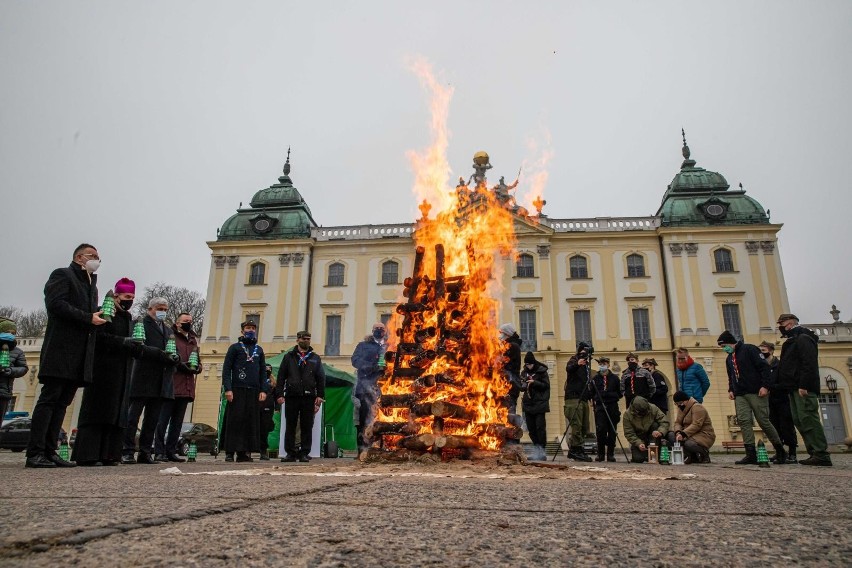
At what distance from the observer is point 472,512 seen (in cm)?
225

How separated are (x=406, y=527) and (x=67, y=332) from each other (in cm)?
479

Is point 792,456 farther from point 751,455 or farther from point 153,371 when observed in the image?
point 153,371

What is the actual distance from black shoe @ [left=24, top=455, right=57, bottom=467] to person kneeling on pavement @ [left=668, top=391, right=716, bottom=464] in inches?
315

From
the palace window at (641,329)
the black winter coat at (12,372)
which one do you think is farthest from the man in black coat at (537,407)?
the palace window at (641,329)

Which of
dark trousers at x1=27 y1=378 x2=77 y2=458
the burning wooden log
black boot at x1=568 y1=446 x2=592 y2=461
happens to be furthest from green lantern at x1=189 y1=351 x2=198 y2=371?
black boot at x1=568 y1=446 x2=592 y2=461

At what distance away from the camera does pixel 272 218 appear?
3722 centimetres

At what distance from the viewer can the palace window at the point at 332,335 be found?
34000 mm

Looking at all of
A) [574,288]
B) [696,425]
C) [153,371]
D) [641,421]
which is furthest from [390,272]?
[153,371]

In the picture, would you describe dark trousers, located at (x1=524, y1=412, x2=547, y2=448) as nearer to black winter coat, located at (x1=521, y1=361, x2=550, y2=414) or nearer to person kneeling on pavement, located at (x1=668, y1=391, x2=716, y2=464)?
black winter coat, located at (x1=521, y1=361, x2=550, y2=414)

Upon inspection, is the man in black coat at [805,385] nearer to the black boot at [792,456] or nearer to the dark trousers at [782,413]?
the black boot at [792,456]

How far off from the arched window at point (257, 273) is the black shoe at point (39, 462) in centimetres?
3076

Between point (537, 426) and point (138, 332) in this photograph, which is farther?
point (537, 426)

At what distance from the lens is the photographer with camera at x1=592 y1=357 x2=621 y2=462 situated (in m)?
10.4

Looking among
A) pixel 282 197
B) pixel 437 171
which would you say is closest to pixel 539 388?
pixel 437 171
